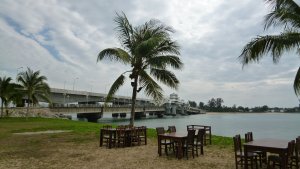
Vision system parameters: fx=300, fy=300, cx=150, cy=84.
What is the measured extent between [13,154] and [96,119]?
6668 centimetres

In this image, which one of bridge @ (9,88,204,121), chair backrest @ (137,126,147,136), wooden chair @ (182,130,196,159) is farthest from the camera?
bridge @ (9,88,204,121)

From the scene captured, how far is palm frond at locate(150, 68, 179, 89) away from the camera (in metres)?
15.1

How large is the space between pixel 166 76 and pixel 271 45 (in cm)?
617

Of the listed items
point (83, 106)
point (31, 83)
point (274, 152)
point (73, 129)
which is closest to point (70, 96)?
point (83, 106)

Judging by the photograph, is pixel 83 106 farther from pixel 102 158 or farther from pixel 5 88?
pixel 102 158

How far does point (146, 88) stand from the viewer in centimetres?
1520

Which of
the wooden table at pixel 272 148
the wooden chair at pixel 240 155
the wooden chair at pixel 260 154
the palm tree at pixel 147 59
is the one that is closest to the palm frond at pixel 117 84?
the palm tree at pixel 147 59

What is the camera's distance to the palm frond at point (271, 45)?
967 centimetres

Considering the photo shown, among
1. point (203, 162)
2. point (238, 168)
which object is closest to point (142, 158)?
point (203, 162)

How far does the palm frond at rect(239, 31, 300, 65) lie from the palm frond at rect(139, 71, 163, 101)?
5.86 metres

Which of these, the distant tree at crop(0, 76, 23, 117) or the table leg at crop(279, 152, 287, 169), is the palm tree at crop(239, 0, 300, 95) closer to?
the table leg at crop(279, 152, 287, 169)

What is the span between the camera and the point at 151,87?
1510cm

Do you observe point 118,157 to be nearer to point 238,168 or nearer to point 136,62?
point 238,168

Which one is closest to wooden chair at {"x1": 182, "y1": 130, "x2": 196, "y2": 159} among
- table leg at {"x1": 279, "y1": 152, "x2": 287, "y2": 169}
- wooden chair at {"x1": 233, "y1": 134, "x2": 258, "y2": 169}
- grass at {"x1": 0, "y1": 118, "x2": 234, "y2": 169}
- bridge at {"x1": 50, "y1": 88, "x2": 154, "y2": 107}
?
grass at {"x1": 0, "y1": 118, "x2": 234, "y2": 169}
